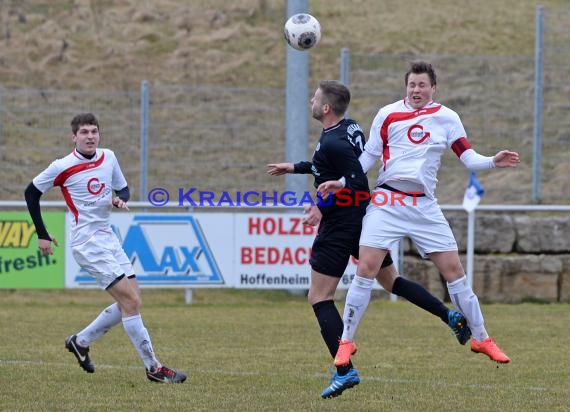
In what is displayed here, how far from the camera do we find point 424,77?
7.71 m

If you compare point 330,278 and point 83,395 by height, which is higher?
point 330,278

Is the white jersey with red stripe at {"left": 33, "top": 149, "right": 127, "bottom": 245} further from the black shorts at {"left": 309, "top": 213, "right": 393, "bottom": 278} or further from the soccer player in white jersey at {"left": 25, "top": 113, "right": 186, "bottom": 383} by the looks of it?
the black shorts at {"left": 309, "top": 213, "right": 393, "bottom": 278}

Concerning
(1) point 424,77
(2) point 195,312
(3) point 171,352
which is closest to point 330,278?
(1) point 424,77

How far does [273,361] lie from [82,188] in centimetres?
222

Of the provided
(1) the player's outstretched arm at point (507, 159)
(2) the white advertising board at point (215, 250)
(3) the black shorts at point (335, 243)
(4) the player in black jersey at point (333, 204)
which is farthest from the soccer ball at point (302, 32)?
(2) the white advertising board at point (215, 250)

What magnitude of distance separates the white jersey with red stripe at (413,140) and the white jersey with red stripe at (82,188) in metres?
2.09

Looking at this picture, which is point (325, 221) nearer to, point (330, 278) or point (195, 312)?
point (330, 278)

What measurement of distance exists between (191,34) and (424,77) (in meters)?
17.9

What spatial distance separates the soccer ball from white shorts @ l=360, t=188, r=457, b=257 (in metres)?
2.89

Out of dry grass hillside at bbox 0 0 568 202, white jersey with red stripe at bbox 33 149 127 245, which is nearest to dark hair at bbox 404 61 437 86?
white jersey with red stripe at bbox 33 149 127 245

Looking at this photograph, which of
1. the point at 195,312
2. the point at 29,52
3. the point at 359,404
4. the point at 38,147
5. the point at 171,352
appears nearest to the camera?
the point at 359,404

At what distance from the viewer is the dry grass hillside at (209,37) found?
23.5 metres

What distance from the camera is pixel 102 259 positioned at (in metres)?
8.51

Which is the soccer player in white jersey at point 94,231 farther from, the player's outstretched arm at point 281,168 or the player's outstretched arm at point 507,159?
the player's outstretched arm at point 507,159
